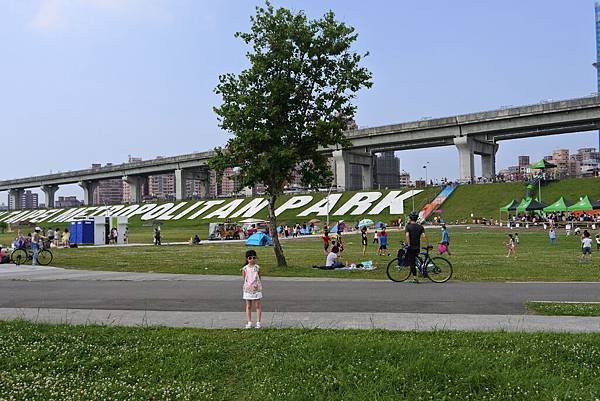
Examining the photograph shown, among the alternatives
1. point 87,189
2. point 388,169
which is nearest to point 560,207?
point 87,189

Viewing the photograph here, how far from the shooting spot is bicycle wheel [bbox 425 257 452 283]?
52.6 feet

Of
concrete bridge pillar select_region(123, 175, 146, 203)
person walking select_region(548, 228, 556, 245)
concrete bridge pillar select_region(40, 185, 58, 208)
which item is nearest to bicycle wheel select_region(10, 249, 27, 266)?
person walking select_region(548, 228, 556, 245)

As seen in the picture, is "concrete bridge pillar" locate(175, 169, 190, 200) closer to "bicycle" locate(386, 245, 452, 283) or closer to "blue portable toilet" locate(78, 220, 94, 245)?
"blue portable toilet" locate(78, 220, 94, 245)

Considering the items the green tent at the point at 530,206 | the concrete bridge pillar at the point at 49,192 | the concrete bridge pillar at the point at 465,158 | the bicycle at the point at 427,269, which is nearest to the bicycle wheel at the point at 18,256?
the bicycle at the point at 427,269

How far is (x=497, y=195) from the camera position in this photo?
235 feet

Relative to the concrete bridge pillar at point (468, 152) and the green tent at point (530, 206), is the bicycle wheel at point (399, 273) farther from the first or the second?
the concrete bridge pillar at point (468, 152)

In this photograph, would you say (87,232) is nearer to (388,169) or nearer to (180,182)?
(180,182)

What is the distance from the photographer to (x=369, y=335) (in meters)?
8.18

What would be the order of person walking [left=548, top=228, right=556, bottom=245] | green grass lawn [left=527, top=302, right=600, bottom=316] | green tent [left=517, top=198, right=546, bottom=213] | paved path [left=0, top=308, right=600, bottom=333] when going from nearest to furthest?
paved path [left=0, top=308, right=600, bottom=333] < green grass lawn [left=527, top=302, right=600, bottom=316] < person walking [left=548, top=228, right=556, bottom=245] < green tent [left=517, top=198, right=546, bottom=213]

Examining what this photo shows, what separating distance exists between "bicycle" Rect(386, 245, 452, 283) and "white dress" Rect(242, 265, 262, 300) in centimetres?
742

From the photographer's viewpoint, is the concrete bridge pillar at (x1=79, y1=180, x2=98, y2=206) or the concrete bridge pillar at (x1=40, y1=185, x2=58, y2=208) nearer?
the concrete bridge pillar at (x1=79, y1=180, x2=98, y2=206)

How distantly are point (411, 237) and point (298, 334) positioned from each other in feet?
27.5

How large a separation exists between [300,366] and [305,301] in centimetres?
559

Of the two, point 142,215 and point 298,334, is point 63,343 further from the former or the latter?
point 142,215
